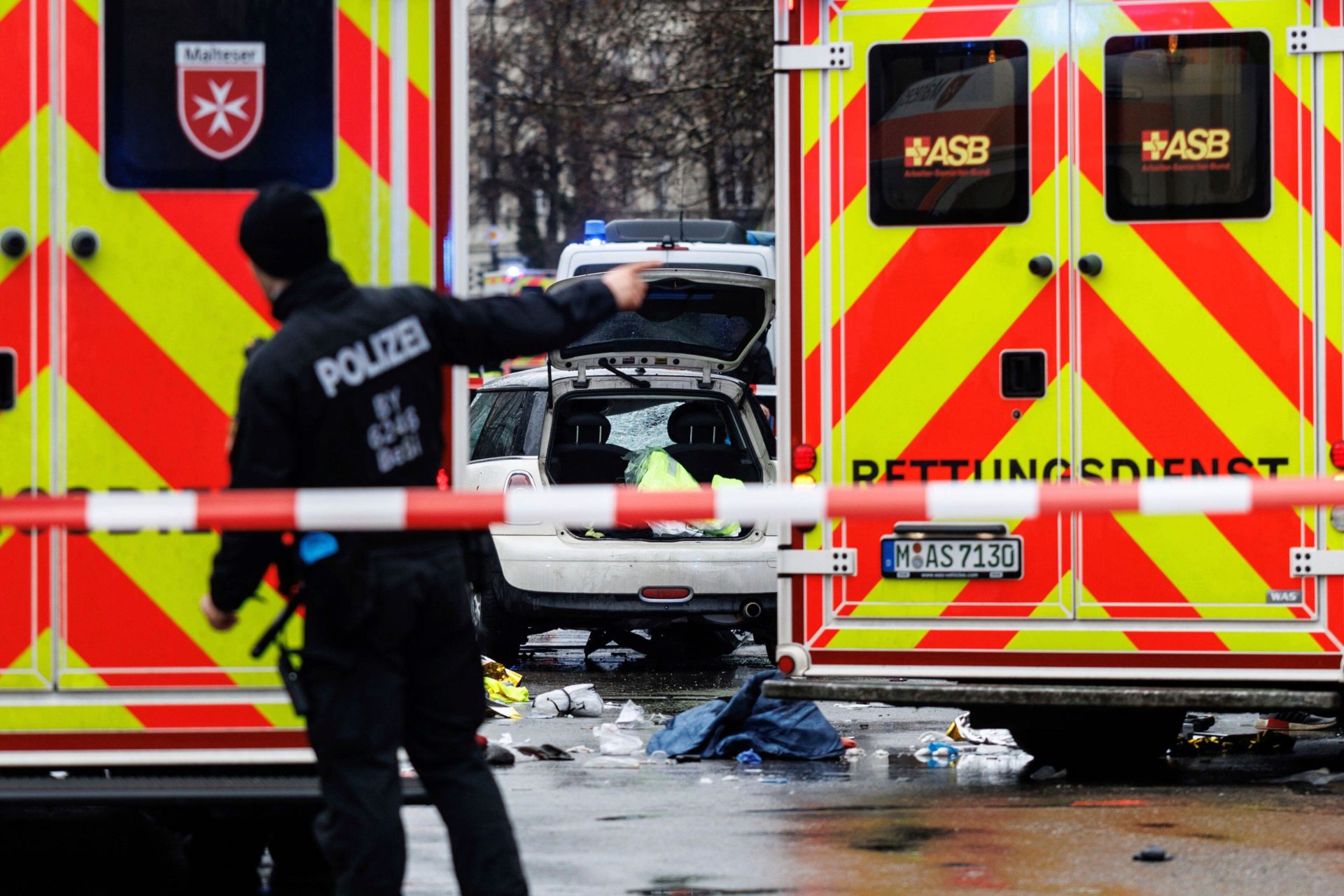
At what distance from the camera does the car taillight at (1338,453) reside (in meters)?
6.80

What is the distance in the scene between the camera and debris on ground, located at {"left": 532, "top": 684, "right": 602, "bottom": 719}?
9406 millimetres

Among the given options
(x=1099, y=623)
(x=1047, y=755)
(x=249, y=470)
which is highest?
(x=249, y=470)

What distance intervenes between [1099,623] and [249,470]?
349 cm

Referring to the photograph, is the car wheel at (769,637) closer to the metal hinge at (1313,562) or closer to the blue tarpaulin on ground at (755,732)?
the blue tarpaulin on ground at (755,732)

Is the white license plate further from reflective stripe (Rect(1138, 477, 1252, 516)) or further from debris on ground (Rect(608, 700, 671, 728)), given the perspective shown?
reflective stripe (Rect(1138, 477, 1252, 516))

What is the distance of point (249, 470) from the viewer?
4309 mm

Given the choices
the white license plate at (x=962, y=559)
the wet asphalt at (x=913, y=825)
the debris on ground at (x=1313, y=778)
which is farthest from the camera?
the debris on ground at (x=1313, y=778)

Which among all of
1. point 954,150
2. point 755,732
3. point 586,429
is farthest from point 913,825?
point 586,429

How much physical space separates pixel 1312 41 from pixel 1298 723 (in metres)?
3.34

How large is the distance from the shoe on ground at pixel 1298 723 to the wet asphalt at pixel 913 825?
0.43 feet

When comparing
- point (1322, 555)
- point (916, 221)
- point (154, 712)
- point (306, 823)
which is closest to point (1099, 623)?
point (1322, 555)

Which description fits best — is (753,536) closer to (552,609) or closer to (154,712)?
(552,609)

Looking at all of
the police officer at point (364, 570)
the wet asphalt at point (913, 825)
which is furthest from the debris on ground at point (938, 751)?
the police officer at point (364, 570)

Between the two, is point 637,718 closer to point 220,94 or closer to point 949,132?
point 949,132
